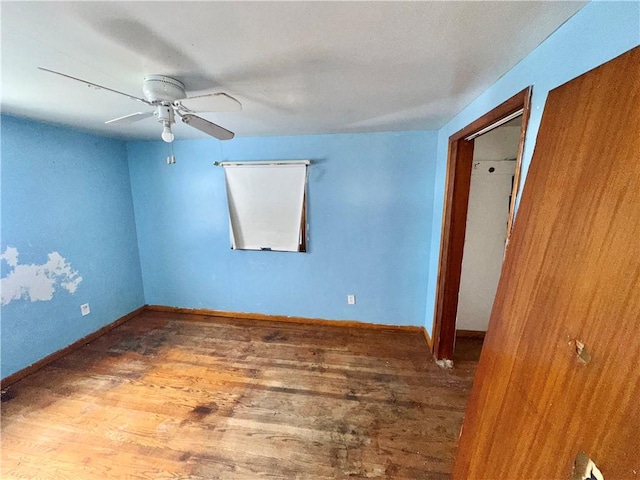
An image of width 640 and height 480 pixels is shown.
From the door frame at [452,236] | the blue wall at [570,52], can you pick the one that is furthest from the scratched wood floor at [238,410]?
the blue wall at [570,52]

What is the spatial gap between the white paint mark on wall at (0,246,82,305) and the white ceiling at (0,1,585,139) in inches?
50.8

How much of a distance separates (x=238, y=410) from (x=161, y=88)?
2057mm

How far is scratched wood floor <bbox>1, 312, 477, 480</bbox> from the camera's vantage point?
4.81ft

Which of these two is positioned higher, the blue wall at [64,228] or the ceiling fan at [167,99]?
the ceiling fan at [167,99]

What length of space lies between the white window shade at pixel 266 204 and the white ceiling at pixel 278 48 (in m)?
1.00

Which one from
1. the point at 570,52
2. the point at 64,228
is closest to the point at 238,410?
the point at 64,228

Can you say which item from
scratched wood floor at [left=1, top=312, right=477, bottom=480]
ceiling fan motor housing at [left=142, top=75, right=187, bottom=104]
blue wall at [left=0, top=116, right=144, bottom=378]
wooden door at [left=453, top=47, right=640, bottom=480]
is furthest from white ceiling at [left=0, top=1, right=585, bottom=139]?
scratched wood floor at [left=1, top=312, right=477, bottom=480]

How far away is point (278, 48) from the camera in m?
1.04

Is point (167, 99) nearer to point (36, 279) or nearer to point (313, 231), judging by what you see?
point (313, 231)

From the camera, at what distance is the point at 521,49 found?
1.06 m

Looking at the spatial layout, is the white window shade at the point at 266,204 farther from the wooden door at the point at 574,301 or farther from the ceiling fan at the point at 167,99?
the wooden door at the point at 574,301

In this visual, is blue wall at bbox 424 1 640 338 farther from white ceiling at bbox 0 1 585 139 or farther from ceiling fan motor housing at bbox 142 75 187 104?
ceiling fan motor housing at bbox 142 75 187 104

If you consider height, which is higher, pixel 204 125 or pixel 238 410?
pixel 204 125

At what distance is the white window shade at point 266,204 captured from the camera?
8.99ft
